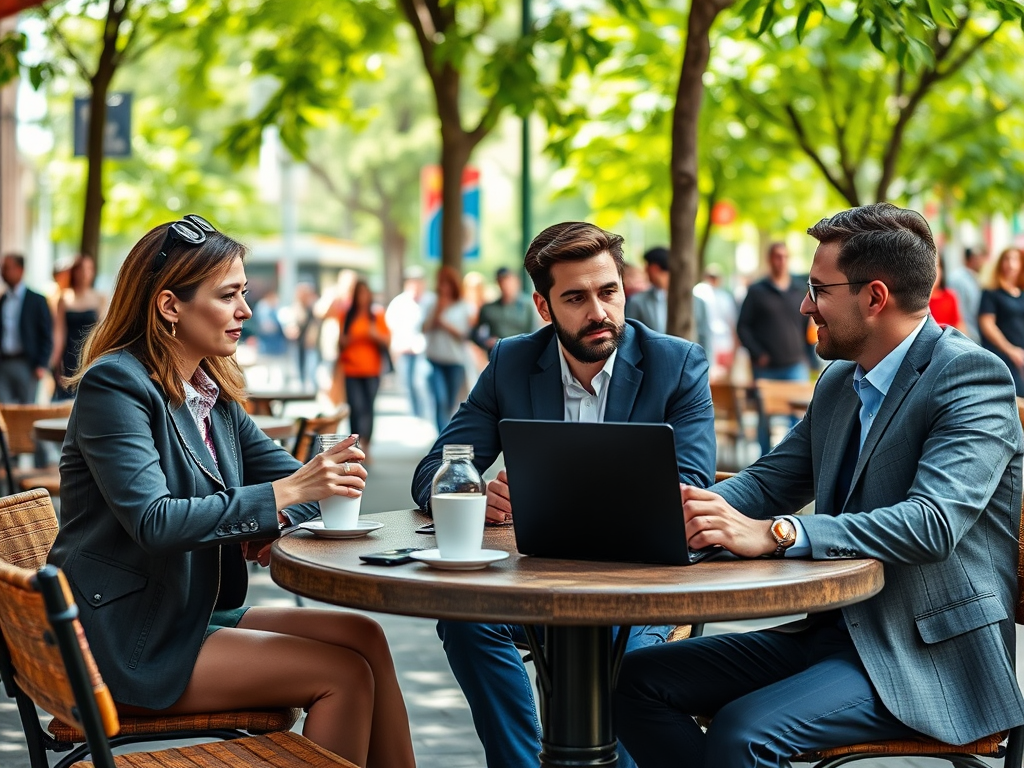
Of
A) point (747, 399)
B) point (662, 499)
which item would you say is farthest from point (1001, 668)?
point (747, 399)

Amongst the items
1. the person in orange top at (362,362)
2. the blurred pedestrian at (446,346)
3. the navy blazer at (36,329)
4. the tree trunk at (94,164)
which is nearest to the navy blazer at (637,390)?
the tree trunk at (94,164)

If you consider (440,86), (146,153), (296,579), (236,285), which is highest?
(146,153)

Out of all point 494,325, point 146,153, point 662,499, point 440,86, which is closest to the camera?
point 662,499

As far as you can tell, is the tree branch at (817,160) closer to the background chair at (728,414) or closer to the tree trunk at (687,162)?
the background chair at (728,414)

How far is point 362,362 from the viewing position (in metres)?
14.9

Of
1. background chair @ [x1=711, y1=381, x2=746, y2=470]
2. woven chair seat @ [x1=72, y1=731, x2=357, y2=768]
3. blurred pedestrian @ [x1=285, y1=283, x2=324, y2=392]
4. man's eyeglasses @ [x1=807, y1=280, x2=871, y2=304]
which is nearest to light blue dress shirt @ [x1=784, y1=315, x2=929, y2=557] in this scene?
man's eyeglasses @ [x1=807, y1=280, x2=871, y2=304]

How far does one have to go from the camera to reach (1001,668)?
10.6 feet

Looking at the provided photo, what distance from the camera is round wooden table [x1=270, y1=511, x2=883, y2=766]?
8.78 feet

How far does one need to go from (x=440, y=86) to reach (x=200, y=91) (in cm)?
330

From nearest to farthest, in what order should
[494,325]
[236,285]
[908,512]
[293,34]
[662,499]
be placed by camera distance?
[662,499], [908,512], [236,285], [293,34], [494,325]

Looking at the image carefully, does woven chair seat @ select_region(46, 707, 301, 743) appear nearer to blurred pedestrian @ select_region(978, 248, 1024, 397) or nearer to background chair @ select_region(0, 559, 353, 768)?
background chair @ select_region(0, 559, 353, 768)

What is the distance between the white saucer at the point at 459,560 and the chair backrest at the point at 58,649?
27.0 inches

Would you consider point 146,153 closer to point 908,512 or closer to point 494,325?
point 494,325

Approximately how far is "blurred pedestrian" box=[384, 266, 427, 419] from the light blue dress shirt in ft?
49.7
